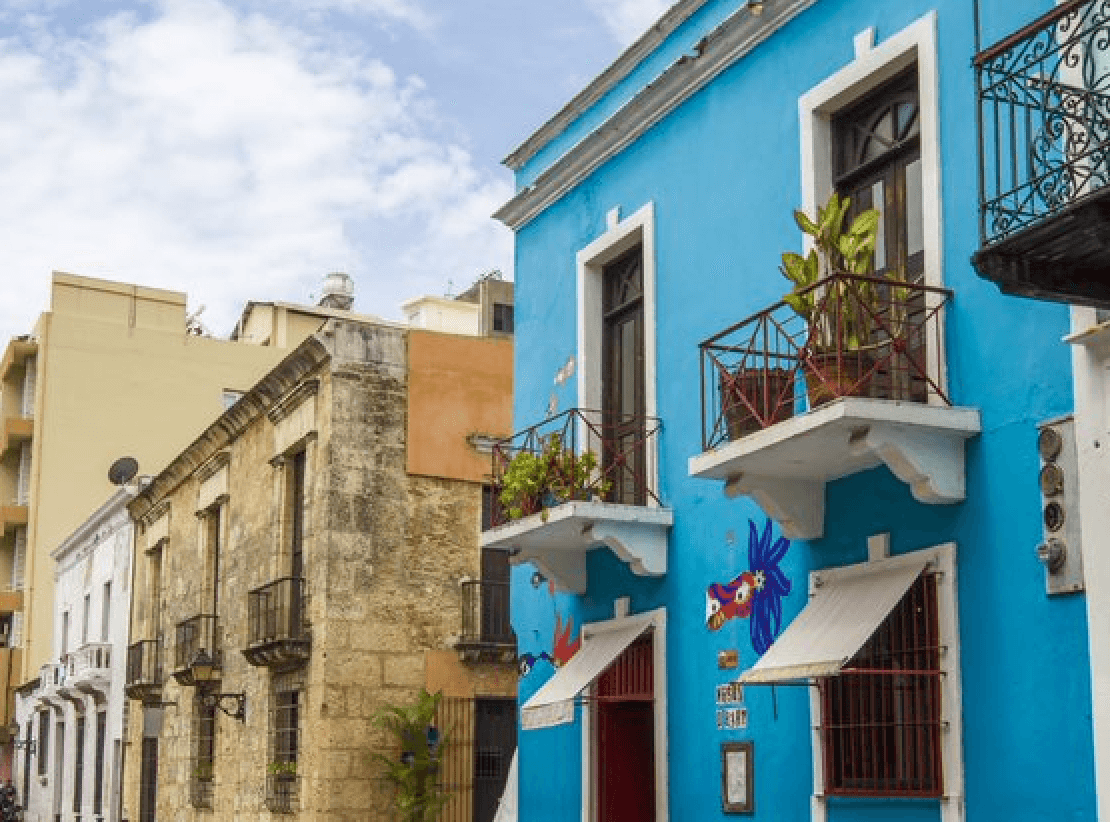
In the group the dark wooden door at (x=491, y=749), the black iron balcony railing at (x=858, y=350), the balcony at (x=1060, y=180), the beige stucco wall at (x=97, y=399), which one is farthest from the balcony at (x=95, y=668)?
the balcony at (x=1060, y=180)

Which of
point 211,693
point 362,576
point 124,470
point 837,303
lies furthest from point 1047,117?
point 124,470

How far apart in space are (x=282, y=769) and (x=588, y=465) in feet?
24.9

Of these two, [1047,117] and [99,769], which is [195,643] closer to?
[99,769]

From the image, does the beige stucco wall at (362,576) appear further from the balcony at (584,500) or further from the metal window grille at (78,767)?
the metal window grille at (78,767)

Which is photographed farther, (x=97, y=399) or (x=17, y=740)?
(x=17, y=740)

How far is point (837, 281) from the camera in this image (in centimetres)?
833

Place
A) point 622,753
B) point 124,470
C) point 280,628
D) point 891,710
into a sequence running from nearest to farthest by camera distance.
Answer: point 891,710
point 622,753
point 280,628
point 124,470

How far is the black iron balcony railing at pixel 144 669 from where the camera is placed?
923 inches

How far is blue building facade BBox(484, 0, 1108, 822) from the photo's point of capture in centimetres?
788

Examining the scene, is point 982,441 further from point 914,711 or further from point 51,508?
point 51,508

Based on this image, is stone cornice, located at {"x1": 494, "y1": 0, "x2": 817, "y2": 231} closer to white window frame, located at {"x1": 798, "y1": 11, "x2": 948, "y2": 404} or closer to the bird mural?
white window frame, located at {"x1": 798, "y1": 11, "x2": 948, "y2": 404}

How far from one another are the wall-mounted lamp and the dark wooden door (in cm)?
1930

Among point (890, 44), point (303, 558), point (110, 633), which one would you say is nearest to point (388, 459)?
point (303, 558)

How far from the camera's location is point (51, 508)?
34875mm
